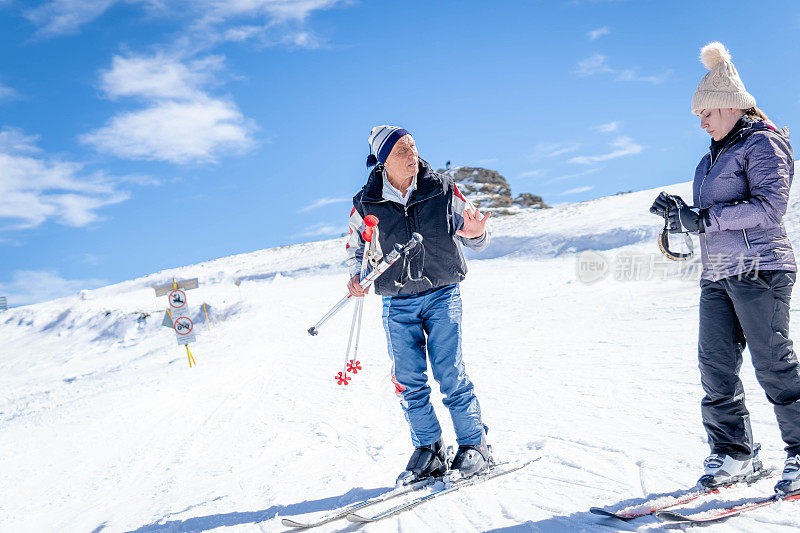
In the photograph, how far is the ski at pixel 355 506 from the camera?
8.56 feet

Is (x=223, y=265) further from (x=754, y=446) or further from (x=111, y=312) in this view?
(x=754, y=446)

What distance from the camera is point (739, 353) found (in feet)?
8.95

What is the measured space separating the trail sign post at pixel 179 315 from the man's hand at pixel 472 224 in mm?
8777

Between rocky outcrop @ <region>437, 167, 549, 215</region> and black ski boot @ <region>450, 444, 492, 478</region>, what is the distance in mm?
34896

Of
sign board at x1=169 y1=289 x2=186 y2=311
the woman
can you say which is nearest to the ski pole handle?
the woman

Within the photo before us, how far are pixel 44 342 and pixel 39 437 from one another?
18465mm

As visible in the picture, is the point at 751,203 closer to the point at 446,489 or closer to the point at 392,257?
the point at 392,257

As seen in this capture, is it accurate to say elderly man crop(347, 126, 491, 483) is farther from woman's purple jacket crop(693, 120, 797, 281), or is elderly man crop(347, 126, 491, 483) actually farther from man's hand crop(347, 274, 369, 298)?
woman's purple jacket crop(693, 120, 797, 281)

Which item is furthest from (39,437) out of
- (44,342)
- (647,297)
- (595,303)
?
(44,342)

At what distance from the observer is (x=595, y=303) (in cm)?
1004

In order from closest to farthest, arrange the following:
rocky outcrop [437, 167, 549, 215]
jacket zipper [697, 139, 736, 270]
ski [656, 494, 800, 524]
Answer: ski [656, 494, 800, 524], jacket zipper [697, 139, 736, 270], rocky outcrop [437, 167, 549, 215]

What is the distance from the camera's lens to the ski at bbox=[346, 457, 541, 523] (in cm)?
256

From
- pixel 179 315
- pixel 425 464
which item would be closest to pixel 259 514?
pixel 425 464

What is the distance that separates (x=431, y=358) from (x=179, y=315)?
31.9 ft
